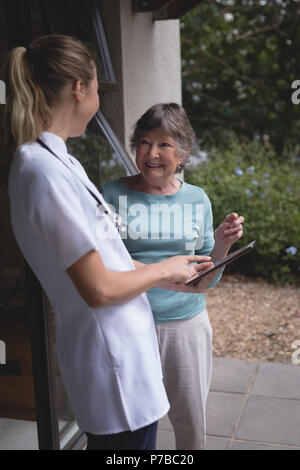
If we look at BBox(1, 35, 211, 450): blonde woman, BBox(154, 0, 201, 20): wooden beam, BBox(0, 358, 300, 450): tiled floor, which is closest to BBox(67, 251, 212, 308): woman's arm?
BBox(1, 35, 211, 450): blonde woman

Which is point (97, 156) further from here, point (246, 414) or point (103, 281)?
point (246, 414)

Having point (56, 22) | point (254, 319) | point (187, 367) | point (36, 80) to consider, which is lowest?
point (254, 319)

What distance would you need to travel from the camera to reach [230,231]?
5.73 feet

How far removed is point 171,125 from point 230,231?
0.40 meters

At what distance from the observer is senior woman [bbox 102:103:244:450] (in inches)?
68.2

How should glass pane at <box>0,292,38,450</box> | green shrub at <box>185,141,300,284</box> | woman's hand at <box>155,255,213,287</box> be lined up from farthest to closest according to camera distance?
green shrub at <box>185,141,300,284</box> < glass pane at <box>0,292,38,450</box> < woman's hand at <box>155,255,213,287</box>

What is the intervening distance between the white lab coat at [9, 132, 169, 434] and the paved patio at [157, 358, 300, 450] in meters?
1.46

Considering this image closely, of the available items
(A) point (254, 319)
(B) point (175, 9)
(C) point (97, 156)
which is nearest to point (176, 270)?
(C) point (97, 156)

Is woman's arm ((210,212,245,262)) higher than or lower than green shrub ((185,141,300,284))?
higher

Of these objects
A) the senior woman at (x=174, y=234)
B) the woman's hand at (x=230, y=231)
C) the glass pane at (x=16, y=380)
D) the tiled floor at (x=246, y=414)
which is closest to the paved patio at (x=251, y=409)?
the tiled floor at (x=246, y=414)

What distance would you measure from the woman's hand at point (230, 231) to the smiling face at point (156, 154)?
0.86ft

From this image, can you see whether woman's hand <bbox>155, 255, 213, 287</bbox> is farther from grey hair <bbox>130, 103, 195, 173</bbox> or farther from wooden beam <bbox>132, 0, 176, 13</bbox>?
wooden beam <bbox>132, 0, 176, 13</bbox>

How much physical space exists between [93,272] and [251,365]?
2.71 meters
